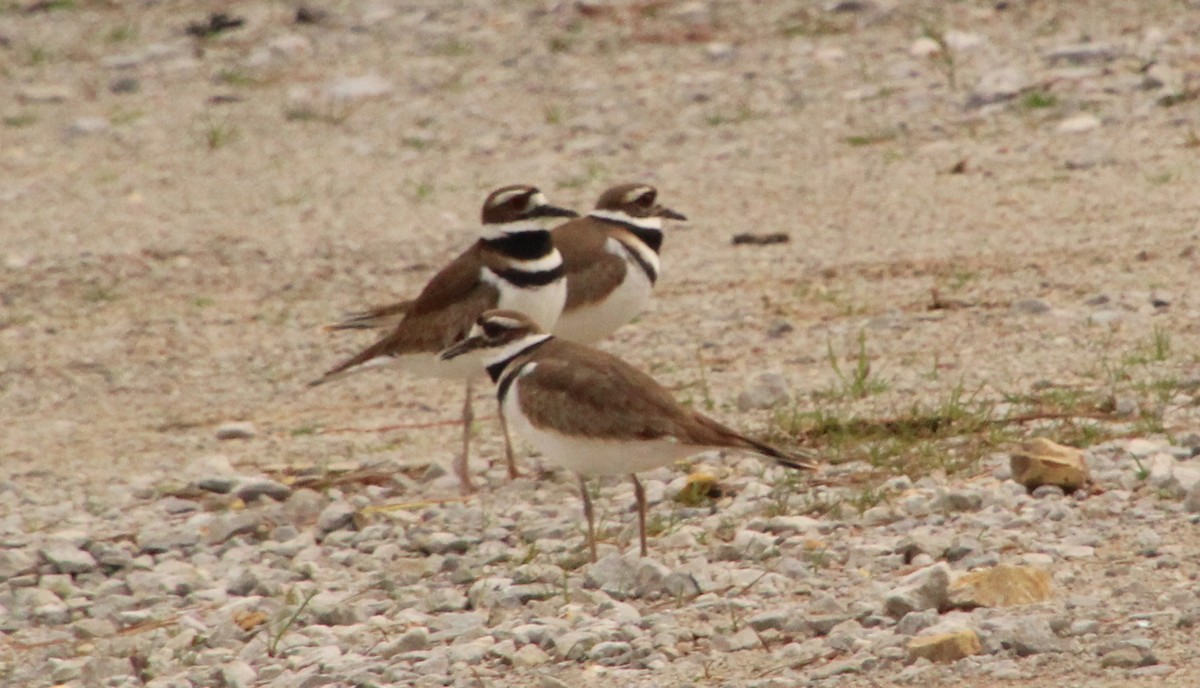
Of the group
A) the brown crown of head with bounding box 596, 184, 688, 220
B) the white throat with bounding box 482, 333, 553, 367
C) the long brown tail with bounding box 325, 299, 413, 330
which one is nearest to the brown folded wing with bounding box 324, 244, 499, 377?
the long brown tail with bounding box 325, 299, 413, 330

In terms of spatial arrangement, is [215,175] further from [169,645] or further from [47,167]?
[169,645]

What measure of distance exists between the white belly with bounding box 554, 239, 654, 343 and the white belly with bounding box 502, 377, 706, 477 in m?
2.14

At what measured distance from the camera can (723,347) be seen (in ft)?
32.3

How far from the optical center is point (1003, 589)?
5.88 metres

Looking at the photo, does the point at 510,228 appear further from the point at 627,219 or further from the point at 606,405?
the point at 606,405

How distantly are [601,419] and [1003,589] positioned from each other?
146 centimetres

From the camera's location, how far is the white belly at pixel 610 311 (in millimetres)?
9188

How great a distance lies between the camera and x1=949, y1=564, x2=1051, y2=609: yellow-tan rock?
5863mm

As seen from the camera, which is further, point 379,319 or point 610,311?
point 379,319

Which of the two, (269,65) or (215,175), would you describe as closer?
(215,175)

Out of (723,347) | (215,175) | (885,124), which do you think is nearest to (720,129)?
(885,124)

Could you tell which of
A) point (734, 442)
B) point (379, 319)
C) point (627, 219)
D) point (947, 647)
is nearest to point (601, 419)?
point (734, 442)

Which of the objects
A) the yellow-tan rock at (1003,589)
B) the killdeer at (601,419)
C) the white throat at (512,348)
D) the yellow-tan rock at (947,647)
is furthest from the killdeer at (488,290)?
the yellow-tan rock at (947,647)

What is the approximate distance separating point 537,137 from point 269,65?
304 centimetres
